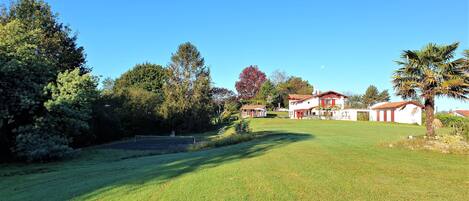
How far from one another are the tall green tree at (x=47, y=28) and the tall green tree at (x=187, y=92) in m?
13.9

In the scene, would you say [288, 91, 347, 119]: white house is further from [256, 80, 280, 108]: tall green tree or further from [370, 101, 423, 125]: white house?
[256, 80, 280, 108]: tall green tree

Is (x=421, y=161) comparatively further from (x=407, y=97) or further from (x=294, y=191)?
(x=407, y=97)

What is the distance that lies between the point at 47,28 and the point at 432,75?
26555mm

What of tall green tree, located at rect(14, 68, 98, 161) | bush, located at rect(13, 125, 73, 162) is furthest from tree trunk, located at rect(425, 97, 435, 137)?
bush, located at rect(13, 125, 73, 162)

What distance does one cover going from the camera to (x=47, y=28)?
26.2 m

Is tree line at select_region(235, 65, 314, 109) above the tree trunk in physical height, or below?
above

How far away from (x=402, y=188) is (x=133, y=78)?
60.4 metres

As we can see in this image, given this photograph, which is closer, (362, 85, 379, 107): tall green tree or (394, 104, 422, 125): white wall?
(394, 104, 422, 125): white wall

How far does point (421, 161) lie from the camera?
9445 millimetres

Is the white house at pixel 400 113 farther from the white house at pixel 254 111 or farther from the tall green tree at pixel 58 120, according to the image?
the tall green tree at pixel 58 120

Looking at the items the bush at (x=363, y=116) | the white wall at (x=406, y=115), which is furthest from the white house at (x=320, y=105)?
the white wall at (x=406, y=115)

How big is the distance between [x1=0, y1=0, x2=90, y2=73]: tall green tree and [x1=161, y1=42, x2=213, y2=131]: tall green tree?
45.7 ft

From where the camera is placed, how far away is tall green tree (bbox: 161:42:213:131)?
133ft

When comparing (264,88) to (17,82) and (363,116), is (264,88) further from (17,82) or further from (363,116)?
(17,82)
